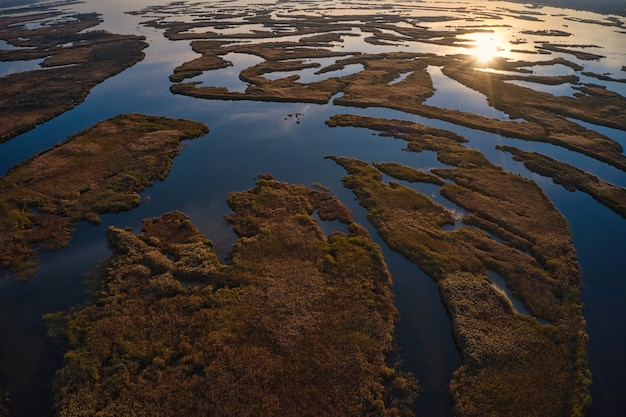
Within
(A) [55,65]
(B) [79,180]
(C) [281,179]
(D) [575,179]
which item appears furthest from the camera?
(A) [55,65]

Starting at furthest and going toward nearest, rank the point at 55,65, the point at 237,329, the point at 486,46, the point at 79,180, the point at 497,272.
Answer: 1. the point at 486,46
2. the point at 55,65
3. the point at 79,180
4. the point at 497,272
5. the point at 237,329

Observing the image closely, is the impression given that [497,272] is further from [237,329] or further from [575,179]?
[575,179]

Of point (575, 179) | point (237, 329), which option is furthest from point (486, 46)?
point (237, 329)

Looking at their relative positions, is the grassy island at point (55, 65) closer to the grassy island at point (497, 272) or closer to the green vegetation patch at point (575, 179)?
the grassy island at point (497, 272)

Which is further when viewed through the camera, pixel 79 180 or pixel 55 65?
pixel 55 65

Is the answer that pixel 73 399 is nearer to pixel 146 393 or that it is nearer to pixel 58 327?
pixel 146 393

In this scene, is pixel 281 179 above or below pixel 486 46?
below

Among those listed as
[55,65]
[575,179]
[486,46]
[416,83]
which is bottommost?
[575,179]

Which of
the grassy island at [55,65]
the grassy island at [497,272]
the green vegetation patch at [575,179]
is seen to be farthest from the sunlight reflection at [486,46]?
the grassy island at [55,65]

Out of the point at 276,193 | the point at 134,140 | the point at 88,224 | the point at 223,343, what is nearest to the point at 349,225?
the point at 276,193
